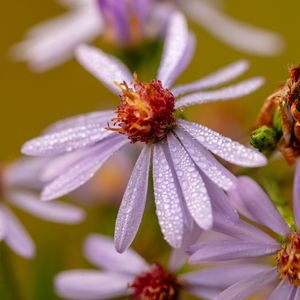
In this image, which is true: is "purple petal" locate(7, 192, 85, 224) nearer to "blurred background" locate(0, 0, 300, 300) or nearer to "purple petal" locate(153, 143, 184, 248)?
"purple petal" locate(153, 143, 184, 248)

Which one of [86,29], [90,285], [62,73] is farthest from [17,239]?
[62,73]

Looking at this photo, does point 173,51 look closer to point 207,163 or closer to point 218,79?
point 218,79

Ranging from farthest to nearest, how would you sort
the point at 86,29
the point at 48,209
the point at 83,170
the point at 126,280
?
the point at 86,29 → the point at 48,209 → the point at 126,280 → the point at 83,170

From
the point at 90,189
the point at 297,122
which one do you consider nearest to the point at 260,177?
the point at 297,122

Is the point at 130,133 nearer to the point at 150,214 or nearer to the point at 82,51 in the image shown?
the point at 82,51

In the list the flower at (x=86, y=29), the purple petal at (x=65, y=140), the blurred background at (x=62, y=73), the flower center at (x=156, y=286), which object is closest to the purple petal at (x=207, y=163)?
the purple petal at (x=65, y=140)

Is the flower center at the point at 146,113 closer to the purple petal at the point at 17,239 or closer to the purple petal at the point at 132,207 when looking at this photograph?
the purple petal at the point at 132,207
